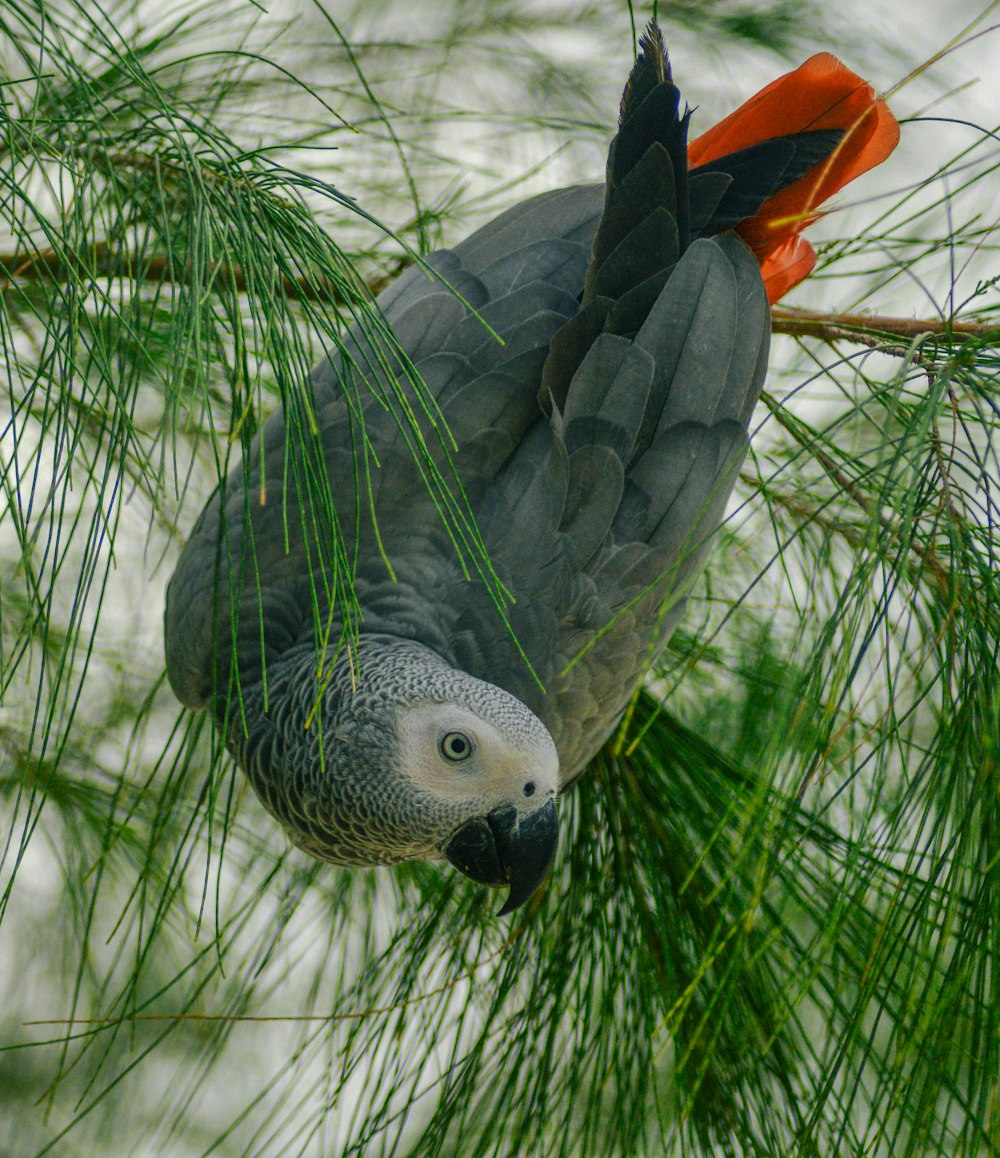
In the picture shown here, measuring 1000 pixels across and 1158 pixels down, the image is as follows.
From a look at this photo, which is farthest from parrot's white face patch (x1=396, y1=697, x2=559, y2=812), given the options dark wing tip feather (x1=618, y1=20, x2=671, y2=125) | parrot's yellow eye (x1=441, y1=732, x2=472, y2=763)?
dark wing tip feather (x1=618, y1=20, x2=671, y2=125)

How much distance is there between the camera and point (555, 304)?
1.02 m

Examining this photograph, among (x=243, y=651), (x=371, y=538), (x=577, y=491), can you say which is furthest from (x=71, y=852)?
(x=577, y=491)

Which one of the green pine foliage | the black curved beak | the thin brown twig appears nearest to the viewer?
the green pine foliage

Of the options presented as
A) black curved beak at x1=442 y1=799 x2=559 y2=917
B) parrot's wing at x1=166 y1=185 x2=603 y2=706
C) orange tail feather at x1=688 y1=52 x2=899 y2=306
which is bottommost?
black curved beak at x1=442 y1=799 x2=559 y2=917

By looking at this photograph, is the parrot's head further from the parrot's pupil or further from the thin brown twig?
the thin brown twig

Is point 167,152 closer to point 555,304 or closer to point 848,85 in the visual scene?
point 555,304

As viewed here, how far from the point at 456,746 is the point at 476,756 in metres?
0.02

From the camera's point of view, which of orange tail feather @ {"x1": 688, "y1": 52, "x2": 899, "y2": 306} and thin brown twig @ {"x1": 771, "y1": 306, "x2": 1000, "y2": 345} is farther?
orange tail feather @ {"x1": 688, "y1": 52, "x2": 899, "y2": 306}

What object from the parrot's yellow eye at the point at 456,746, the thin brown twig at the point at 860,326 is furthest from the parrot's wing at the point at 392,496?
the thin brown twig at the point at 860,326

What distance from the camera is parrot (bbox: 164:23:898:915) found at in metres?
0.90

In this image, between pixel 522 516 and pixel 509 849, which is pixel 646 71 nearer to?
pixel 522 516

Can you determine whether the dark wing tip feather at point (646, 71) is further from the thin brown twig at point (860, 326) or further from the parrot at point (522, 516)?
the thin brown twig at point (860, 326)

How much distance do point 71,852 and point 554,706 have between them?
67 centimetres

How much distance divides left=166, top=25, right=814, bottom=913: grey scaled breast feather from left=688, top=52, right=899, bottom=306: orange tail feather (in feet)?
0.10
